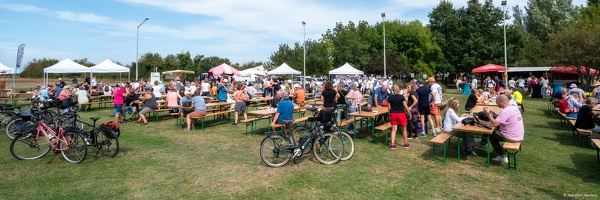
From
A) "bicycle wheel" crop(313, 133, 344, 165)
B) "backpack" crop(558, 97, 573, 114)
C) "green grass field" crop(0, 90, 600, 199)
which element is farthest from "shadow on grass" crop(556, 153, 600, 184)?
"bicycle wheel" crop(313, 133, 344, 165)

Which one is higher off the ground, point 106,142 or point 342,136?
point 342,136

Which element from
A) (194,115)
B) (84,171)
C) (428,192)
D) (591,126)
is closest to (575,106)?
(591,126)

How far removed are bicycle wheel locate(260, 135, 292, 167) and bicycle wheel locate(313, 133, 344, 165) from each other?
49cm

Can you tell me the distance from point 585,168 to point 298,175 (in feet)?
15.5

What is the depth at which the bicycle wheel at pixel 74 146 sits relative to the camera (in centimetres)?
669

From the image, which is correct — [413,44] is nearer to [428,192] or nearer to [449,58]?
[449,58]

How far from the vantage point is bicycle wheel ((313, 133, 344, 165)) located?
21.1 feet

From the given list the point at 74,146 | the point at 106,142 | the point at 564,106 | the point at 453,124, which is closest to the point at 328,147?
the point at 453,124

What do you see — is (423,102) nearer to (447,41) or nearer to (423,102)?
(423,102)

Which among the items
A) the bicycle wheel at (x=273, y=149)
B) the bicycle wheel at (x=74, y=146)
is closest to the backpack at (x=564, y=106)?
the bicycle wheel at (x=273, y=149)

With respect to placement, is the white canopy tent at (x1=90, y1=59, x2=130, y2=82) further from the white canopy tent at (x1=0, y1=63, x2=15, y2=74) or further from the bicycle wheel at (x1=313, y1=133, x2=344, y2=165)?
the bicycle wheel at (x1=313, y1=133, x2=344, y2=165)

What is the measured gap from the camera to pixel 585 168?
6.24 meters

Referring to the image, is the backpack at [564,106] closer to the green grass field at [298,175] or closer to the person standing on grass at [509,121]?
the green grass field at [298,175]

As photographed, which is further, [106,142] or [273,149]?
[106,142]
